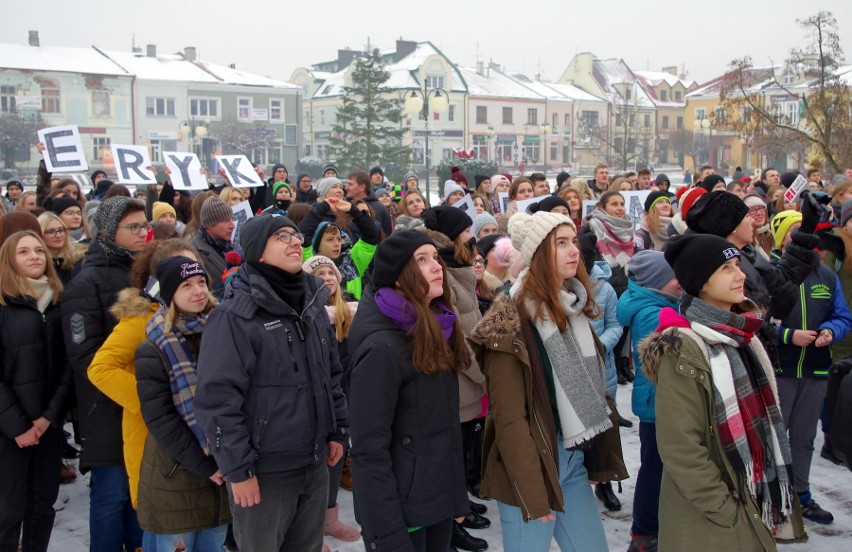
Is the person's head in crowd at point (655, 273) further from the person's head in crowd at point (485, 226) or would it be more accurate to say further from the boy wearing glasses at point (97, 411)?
the boy wearing glasses at point (97, 411)

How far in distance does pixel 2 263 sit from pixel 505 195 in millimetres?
8027

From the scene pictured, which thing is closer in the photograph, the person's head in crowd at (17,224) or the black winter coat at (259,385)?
the black winter coat at (259,385)

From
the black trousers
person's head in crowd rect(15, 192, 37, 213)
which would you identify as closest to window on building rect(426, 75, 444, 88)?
person's head in crowd rect(15, 192, 37, 213)

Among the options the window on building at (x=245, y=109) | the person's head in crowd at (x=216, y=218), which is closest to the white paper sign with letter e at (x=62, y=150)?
the person's head in crowd at (x=216, y=218)

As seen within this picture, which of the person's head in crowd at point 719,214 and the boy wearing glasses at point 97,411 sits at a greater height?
the person's head in crowd at point 719,214

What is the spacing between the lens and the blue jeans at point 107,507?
13.9ft

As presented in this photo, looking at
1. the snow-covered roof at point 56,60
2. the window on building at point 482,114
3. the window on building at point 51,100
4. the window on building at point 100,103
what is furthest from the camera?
the window on building at point 482,114

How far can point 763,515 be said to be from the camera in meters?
3.20

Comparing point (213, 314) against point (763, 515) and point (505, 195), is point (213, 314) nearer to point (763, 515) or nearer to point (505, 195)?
point (763, 515)

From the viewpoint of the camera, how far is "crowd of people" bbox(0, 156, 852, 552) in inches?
123

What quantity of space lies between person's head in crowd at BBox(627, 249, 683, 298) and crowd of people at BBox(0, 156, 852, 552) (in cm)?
1

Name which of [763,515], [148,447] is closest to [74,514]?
[148,447]

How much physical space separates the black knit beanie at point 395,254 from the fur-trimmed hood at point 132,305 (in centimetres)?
138

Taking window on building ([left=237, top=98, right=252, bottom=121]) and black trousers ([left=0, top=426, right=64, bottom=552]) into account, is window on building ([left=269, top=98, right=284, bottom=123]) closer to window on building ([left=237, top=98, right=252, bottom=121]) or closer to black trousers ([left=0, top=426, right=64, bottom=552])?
window on building ([left=237, top=98, right=252, bottom=121])
